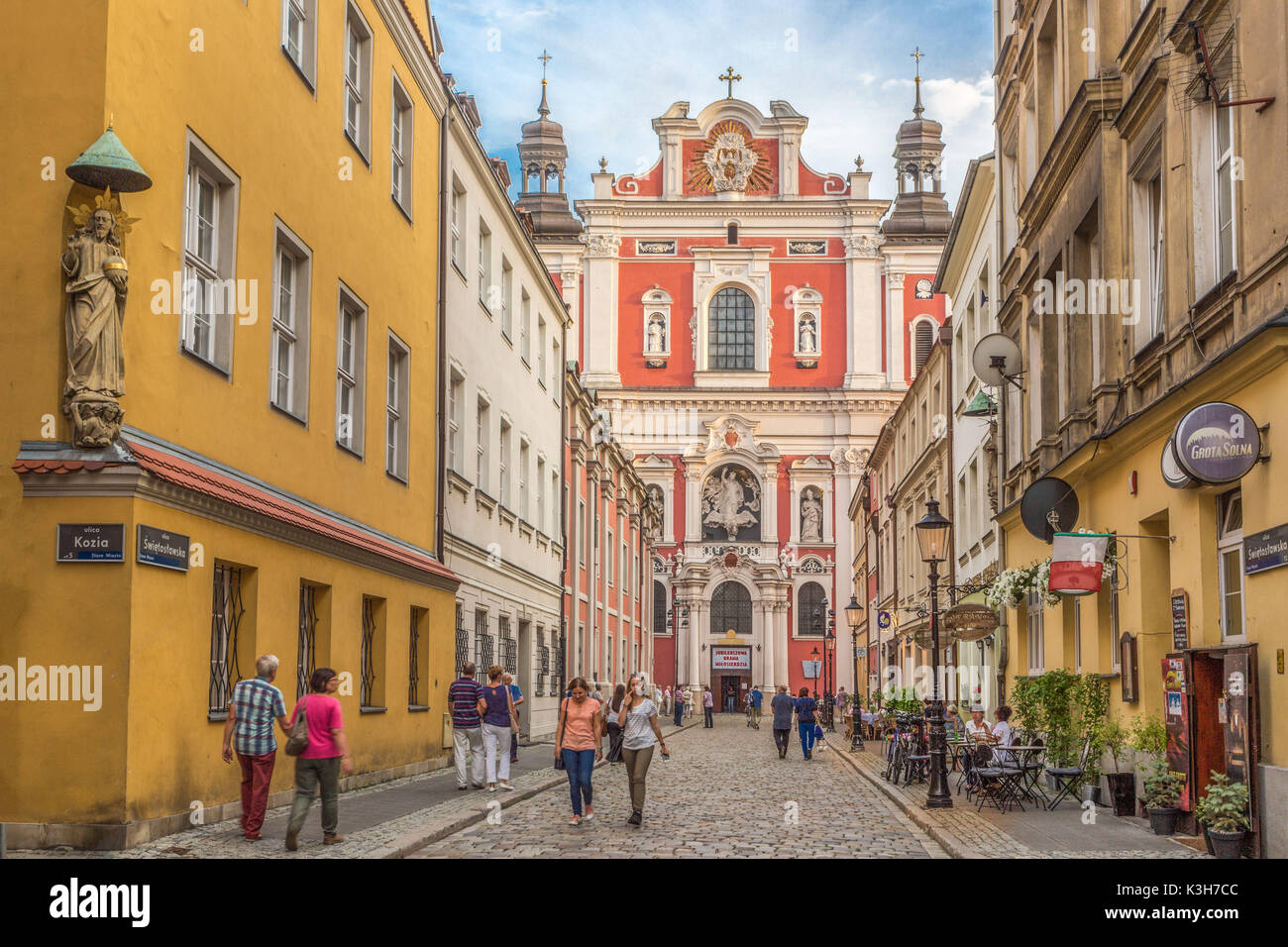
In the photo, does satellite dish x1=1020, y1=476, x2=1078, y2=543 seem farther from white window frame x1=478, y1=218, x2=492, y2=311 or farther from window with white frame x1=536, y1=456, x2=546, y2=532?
window with white frame x1=536, y1=456, x2=546, y2=532

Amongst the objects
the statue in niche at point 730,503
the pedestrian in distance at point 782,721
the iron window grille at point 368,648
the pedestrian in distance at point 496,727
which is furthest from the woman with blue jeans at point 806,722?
the statue in niche at point 730,503

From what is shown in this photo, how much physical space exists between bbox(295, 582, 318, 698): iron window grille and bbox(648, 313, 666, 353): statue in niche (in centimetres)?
5726

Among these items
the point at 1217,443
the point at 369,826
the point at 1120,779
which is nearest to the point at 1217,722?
the point at 1120,779

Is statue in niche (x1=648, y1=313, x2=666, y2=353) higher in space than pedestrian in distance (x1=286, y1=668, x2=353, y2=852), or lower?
higher

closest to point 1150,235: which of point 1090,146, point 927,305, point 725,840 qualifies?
point 1090,146

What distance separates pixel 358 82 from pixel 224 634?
8.61m

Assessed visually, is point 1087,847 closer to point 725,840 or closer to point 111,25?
point 725,840

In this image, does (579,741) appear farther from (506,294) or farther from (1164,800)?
(506,294)

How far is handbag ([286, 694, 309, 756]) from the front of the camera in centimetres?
1115

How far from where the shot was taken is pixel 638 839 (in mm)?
13281

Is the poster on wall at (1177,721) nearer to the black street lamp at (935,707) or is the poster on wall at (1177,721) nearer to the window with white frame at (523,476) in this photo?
the black street lamp at (935,707)

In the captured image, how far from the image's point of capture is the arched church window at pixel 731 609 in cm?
7056

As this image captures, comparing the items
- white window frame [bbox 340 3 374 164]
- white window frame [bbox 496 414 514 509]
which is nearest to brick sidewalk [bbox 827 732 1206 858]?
white window frame [bbox 340 3 374 164]

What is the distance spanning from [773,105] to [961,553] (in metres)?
47.0
